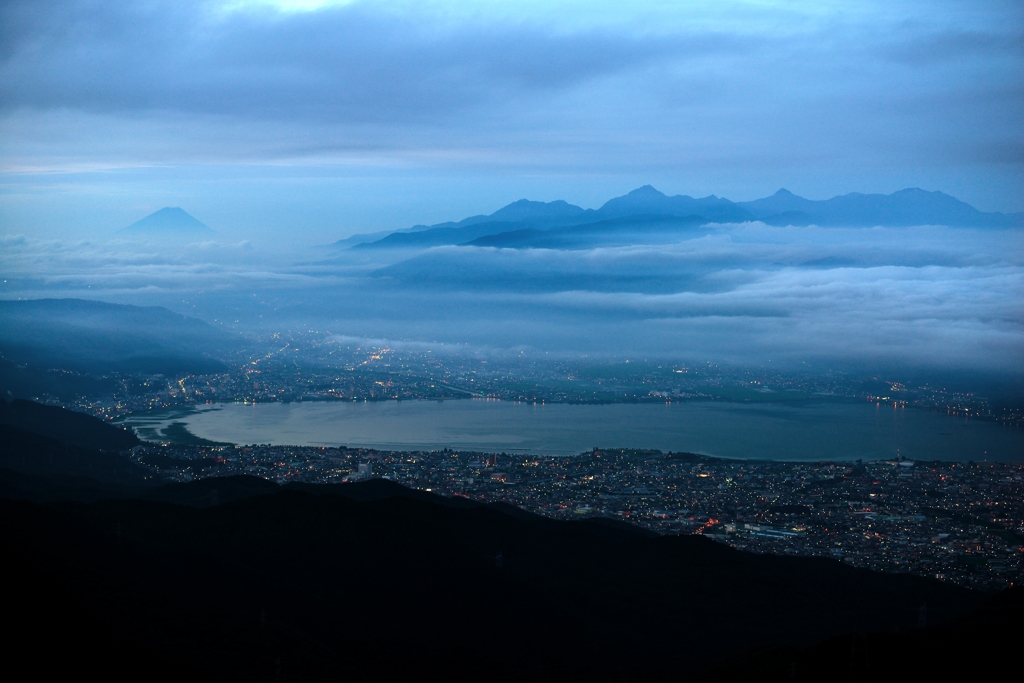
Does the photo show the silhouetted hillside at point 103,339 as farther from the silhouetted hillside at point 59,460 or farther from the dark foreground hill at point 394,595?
the dark foreground hill at point 394,595

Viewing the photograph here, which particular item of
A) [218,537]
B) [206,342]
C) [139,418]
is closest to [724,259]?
[206,342]

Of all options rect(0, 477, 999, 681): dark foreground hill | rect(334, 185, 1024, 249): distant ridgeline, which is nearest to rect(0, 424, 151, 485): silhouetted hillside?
rect(0, 477, 999, 681): dark foreground hill

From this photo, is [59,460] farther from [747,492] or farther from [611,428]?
→ [611,428]

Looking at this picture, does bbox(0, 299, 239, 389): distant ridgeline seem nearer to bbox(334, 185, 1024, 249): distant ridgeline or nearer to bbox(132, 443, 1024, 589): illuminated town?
bbox(132, 443, 1024, 589): illuminated town

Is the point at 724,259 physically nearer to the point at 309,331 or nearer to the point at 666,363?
the point at 666,363

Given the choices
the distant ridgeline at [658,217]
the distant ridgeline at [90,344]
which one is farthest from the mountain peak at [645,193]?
the distant ridgeline at [90,344]

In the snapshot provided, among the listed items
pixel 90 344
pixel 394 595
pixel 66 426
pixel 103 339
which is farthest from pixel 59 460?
pixel 103 339
